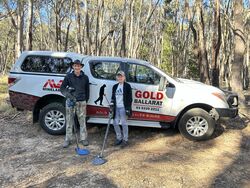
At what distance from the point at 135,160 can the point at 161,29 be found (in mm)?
36792

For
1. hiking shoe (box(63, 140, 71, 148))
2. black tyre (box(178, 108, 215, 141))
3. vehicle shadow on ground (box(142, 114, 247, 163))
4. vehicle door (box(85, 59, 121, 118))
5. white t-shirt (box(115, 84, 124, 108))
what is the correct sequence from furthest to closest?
vehicle door (box(85, 59, 121, 118)) → black tyre (box(178, 108, 215, 141)) → hiking shoe (box(63, 140, 71, 148)) → white t-shirt (box(115, 84, 124, 108)) → vehicle shadow on ground (box(142, 114, 247, 163))

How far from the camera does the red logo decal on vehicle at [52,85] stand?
28.3 ft

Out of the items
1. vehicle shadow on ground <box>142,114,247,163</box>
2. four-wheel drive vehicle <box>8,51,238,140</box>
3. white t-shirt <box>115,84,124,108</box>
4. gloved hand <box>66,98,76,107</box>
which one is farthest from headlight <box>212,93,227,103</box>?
gloved hand <box>66,98,76,107</box>

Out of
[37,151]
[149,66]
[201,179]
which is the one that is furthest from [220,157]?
[37,151]

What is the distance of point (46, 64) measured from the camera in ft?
29.0

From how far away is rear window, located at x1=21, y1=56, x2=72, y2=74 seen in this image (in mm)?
8789

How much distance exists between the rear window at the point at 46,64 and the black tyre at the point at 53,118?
0.87 meters

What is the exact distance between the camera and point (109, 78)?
857 centimetres

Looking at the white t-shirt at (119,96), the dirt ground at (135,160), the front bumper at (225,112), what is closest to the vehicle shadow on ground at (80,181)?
the dirt ground at (135,160)

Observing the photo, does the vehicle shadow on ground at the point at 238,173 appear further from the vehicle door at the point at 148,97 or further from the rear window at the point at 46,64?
the rear window at the point at 46,64

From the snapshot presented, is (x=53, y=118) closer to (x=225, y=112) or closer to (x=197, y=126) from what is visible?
(x=197, y=126)

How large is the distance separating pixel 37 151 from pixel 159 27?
36697mm

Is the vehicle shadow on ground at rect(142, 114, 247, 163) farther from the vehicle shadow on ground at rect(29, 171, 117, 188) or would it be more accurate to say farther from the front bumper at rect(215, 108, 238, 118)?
the vehicle shadow on ground at rect(29, 171, 117, 188)

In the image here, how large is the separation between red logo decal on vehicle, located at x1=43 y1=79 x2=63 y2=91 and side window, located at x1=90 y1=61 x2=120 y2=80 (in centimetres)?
88
